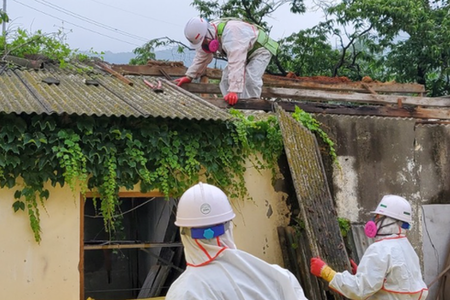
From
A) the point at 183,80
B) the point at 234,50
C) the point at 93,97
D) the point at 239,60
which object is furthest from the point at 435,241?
the point at 93,97

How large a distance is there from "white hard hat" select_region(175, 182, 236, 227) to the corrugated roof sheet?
3321mm

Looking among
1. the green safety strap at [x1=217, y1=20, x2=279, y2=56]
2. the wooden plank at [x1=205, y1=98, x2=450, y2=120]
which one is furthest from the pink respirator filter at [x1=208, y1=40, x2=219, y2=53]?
the wooden plank at [x1=205, y1=98, x2=450, y2=120]

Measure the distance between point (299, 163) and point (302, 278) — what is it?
1.36 m

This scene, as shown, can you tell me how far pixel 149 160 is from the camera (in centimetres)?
639

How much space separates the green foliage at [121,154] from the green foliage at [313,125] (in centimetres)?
37

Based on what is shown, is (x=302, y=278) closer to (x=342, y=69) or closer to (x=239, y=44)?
(x=239, y=44)

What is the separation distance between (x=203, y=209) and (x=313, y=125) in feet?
15.1

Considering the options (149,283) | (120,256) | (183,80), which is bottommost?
(149,283)

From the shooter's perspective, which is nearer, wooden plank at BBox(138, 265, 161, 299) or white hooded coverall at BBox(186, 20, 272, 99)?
white hooded coverall at BBox(186, 20, 272, 99)

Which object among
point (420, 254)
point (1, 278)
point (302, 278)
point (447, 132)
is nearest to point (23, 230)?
point (1, 278)

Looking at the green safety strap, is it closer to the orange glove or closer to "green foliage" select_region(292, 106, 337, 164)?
"green foliage" select_region(292, 106, 337, 164)

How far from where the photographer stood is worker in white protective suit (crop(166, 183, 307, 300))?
2779 mm

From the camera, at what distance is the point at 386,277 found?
5.25 meters

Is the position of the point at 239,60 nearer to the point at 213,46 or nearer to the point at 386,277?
the point at 213,46
